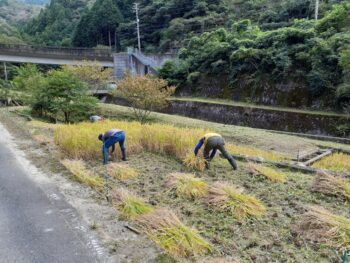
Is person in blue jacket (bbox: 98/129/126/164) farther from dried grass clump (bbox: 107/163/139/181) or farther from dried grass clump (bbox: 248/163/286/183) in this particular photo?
dried grass clump (bbox: 248/163/286/183)

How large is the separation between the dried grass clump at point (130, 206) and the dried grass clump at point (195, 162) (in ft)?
6.52

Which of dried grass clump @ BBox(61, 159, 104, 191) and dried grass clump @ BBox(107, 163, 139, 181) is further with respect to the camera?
dried grass clump @ BBox(107, 163, 139, 181)

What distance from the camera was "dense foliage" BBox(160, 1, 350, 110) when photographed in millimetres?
14578

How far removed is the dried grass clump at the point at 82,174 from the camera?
5089mm

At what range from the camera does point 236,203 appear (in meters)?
4.19

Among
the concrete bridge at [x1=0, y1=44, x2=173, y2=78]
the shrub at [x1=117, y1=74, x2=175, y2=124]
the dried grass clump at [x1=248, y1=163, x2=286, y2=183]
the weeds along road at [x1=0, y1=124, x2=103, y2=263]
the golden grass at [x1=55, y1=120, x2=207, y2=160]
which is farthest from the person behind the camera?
the concrete bridge at [x1=0, y1=44, x2=173, y2=78]


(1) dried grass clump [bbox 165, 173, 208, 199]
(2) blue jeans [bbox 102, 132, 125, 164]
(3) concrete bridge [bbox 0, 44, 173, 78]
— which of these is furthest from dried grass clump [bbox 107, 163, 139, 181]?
(3) concrete bridge [bbox 0, 44, 173, 78]

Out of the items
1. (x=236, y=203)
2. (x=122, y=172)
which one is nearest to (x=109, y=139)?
(x=122, y=172)

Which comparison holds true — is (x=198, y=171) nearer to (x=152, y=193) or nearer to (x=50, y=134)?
(x=152, y=193)

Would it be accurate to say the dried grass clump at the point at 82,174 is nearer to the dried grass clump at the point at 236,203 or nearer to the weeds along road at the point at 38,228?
the weeds along road at the point at 38,228

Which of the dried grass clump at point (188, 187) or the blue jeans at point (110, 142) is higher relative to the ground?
the blue jeans at point (110, 142)

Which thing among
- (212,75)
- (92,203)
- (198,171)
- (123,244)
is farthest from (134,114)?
(123,244)

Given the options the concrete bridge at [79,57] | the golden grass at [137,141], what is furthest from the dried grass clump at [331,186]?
the concrete bridge at [79,57]

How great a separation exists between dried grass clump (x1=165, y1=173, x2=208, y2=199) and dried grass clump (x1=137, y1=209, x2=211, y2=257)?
3.22 feet
